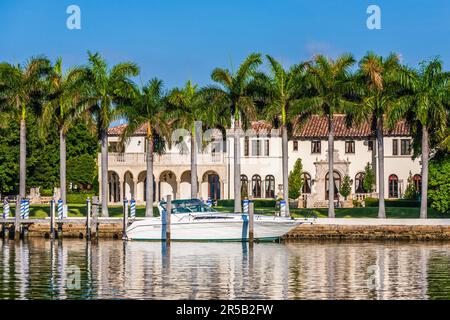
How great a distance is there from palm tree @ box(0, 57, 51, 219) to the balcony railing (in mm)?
22801

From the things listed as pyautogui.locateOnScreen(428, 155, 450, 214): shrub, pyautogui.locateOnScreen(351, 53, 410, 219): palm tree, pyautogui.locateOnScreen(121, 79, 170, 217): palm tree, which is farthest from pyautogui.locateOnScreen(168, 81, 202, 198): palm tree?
pyautogui.locateOnScreen(428, 155, 450, 214): shrub

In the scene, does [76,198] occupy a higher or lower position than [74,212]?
higher

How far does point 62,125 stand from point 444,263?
118 feet

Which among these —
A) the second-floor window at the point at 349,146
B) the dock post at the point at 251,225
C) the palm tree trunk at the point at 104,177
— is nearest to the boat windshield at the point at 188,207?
the dock post at the point at 251,225

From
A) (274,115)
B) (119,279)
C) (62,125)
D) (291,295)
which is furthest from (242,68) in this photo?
(291,295)

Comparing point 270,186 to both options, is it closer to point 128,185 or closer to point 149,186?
point 128,185

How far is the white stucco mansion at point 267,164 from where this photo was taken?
110 meters

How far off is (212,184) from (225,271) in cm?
5849

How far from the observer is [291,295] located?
46688mm

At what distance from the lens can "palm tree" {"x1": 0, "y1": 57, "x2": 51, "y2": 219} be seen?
285 ft

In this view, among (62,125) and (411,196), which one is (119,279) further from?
(411,196)

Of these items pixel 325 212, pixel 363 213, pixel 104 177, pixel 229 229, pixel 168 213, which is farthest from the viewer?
pixel 325 212

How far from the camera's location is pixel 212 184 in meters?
114

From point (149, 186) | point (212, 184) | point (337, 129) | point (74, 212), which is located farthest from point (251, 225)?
point (212, 184)
